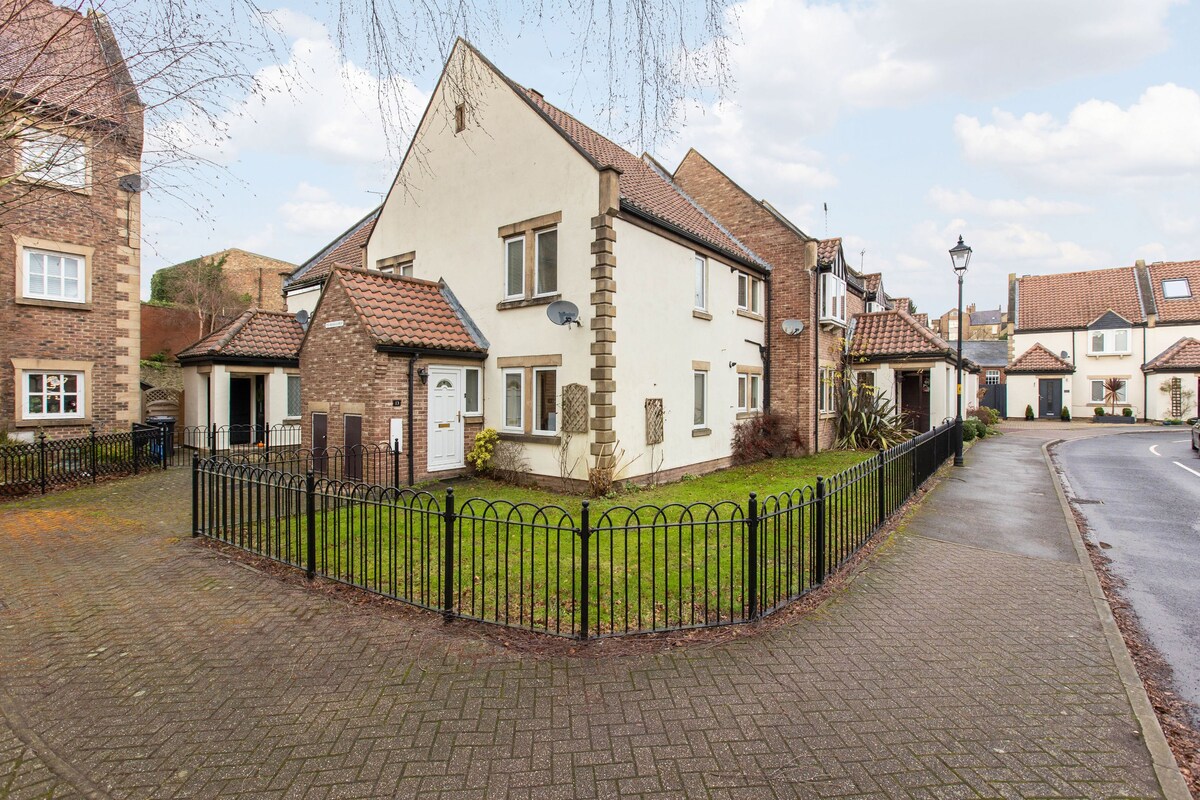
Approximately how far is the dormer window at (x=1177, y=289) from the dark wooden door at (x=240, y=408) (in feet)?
178

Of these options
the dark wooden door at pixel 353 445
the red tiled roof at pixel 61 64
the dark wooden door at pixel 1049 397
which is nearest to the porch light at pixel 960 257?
the dark wooden door at pixel 353 445

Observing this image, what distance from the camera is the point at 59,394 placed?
594 inches

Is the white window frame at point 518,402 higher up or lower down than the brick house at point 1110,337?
lower down

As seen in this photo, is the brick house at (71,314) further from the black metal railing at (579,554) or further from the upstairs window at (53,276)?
the black metal railing at (579,554)

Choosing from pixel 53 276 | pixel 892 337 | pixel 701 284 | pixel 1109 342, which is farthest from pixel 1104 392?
pixel 53 276

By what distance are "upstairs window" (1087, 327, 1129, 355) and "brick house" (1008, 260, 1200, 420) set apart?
0.05 m

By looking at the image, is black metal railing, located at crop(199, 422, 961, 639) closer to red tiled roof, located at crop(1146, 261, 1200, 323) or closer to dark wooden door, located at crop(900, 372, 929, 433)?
dark wooden door, located at crop(900, 372, 929, 433)

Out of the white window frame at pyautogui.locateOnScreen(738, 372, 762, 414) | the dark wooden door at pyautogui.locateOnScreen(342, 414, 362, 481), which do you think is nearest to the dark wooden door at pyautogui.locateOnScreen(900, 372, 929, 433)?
the white window frame at pyautogui.locateOnScreen(738, 372, 762, 414)

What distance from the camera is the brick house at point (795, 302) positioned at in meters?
18.1

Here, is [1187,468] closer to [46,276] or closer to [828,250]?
[828,250]

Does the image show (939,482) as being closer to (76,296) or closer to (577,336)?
(577,336)

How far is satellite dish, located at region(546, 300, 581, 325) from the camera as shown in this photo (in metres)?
12.0

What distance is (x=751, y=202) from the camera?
19.2 metres

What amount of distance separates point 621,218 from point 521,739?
1041cm
